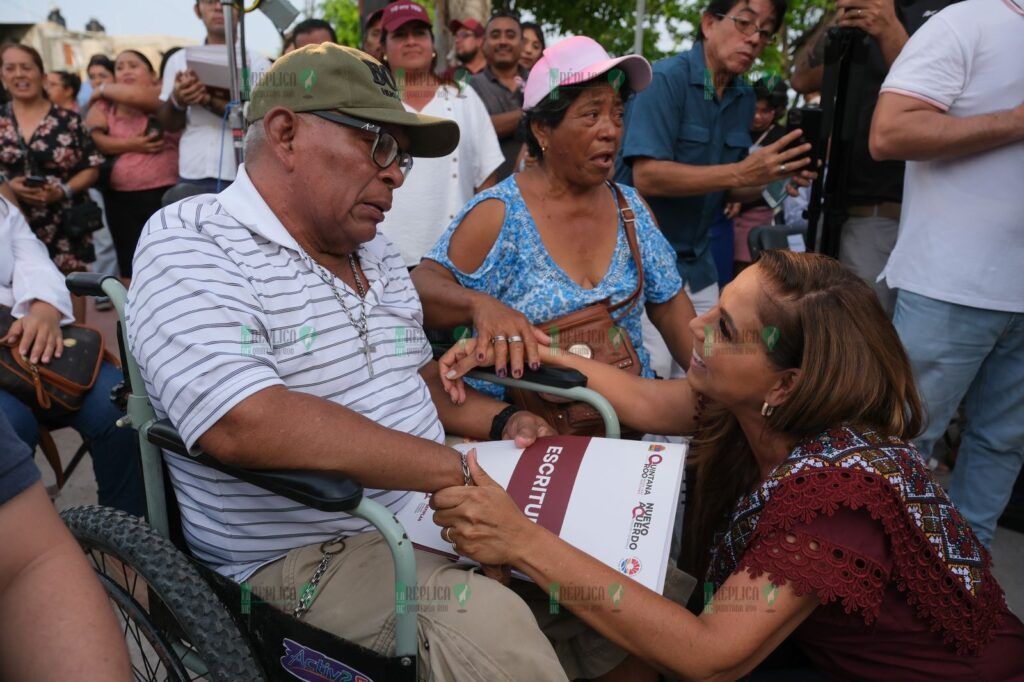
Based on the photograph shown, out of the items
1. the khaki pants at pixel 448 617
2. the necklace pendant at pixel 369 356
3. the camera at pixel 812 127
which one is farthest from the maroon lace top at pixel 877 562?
the camera at pixel 812 127

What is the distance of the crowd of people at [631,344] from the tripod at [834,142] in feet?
0.22

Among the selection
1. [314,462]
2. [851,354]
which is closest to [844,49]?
[851,354]

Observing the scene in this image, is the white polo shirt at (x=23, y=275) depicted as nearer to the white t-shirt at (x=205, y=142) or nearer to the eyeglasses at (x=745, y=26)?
the white t-shirt at (x=205, y=142)

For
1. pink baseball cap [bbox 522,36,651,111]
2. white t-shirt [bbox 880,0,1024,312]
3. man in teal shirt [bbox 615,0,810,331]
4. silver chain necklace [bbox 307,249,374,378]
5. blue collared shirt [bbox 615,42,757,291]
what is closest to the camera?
silver chain necklace [bbox 307,249,374,378]

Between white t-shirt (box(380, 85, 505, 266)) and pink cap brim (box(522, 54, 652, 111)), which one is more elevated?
pink cap brim (box(522, 54, 652, 111))

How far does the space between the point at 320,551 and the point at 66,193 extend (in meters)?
3.94

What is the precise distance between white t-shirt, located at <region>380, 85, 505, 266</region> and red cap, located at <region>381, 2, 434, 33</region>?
0.39 meters

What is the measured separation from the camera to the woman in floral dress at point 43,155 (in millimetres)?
4406

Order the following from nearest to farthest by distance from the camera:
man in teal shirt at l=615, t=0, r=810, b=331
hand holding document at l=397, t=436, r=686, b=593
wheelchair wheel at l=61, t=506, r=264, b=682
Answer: wheelchair wheel at l=61, t=506, r=264, b=682 → hand holding document at l=397, t=436, r=686, b=593 → man in teal shirt at l=615, t=0, r=810, b=331

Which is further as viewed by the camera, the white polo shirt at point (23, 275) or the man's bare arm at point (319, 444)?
the white polo shirt at point (23, 275)

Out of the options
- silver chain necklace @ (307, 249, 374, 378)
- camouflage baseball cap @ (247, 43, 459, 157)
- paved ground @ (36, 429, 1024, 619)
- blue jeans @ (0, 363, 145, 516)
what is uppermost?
camouflage baseball cap @ (247, 43, 459, 157)

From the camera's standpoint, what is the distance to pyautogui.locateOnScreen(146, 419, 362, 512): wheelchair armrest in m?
1.29

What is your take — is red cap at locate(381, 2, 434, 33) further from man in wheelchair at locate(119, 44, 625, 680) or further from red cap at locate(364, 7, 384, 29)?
man in wheelchair at locate(119, 44, 625, 680)

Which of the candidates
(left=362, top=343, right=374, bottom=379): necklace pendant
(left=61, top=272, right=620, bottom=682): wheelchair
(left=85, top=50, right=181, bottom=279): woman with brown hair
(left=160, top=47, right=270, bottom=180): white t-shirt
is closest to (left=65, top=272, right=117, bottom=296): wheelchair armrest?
(left=61, top=272, right=620, bottom=682): wheelchair
